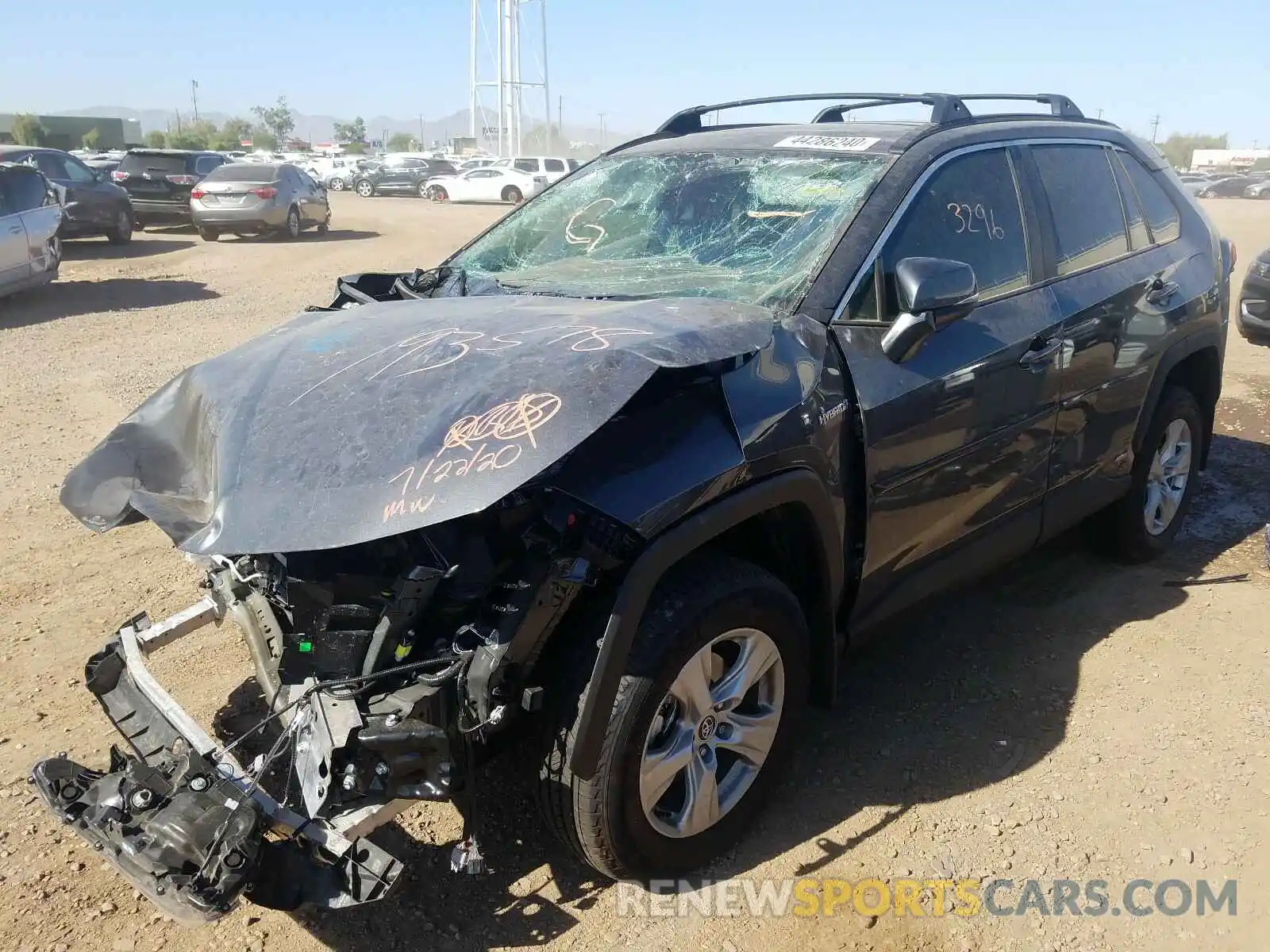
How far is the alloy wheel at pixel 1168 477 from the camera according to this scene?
481cm

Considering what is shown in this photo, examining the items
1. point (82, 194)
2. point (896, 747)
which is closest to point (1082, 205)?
point (896, 747)

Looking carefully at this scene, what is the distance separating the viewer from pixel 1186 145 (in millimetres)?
98312

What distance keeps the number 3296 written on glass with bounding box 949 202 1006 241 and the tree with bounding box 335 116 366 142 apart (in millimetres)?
104200

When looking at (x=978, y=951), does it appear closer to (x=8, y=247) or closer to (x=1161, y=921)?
(x=1161, y=921)

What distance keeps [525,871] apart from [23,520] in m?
3.76

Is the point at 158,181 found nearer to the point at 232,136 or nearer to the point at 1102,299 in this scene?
the point at 1102,299

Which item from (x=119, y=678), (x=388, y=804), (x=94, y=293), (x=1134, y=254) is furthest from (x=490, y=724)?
(x=94, y=293)

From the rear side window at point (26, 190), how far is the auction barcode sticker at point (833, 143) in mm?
10449

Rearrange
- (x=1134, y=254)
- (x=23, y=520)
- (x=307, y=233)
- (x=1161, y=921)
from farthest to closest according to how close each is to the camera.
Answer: (x=307, y=233) < (x=23, y=520) < (x=1134, y=254) < (x=1161, y=921)

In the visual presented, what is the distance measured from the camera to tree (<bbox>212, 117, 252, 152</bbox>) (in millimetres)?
72000

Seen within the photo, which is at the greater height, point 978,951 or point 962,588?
point 962,588

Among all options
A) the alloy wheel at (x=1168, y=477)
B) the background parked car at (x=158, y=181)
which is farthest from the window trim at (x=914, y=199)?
the background parked car at (x=158, y=181)

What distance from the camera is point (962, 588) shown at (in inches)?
153

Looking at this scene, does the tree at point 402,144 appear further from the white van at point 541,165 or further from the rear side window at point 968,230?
the rear side window at point 968,230
